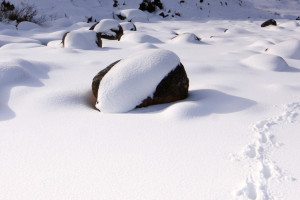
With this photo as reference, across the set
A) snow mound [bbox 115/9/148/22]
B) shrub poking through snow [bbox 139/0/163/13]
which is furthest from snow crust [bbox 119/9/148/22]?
shrub poking through snow [bbox 139/0/163/13]

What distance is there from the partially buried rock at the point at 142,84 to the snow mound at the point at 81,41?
4.87 ft

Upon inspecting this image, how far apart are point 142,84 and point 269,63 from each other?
1251mm

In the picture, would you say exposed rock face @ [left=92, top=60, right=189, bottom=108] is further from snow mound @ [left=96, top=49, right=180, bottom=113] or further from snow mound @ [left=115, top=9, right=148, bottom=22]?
snow mound @ [left=115, top=9, right=148, bottom=22]

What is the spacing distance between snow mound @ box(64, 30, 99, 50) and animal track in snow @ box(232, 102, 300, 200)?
2.20 meters

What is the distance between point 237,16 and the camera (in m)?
8.26

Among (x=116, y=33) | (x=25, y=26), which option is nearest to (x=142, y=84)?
(x=116, y=33)

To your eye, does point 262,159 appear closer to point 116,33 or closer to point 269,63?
point 269,63

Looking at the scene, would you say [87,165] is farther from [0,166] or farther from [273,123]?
[273,123]

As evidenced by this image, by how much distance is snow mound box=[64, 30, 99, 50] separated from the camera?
3115mm

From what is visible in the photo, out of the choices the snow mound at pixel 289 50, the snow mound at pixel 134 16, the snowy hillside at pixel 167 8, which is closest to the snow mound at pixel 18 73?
the snow mound at pixel 289 50

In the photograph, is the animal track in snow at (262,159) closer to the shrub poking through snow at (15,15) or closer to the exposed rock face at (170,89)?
the exposed rock face at (170,89)

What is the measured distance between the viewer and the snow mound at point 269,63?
92.2 inches

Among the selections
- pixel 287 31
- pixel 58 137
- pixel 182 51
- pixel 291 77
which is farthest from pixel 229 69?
pixel 287 31

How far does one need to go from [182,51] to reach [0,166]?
2.30 meters
